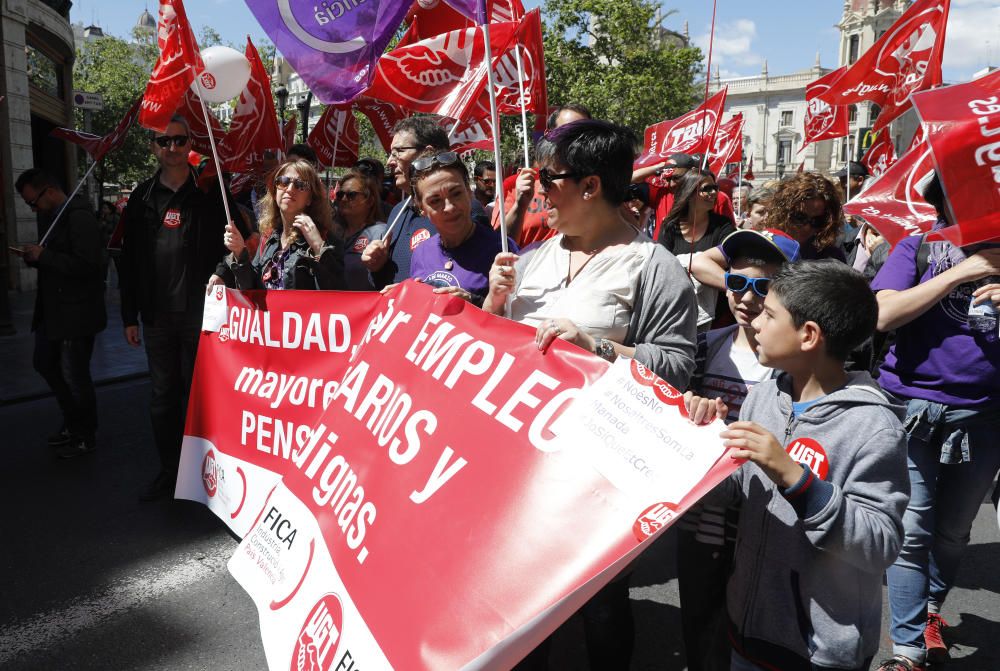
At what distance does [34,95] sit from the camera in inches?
600

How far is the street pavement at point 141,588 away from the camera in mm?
3092

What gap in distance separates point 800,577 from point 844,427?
1.30 feet

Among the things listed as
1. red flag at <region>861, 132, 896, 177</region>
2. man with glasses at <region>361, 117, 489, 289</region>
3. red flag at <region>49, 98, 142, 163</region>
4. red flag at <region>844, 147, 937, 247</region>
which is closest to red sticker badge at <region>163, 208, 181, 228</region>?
man with glasses at <region>361, 117, 489, 289</region>

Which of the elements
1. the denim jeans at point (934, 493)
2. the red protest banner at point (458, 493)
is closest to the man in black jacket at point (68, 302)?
the red protest banner at point (458, 493)

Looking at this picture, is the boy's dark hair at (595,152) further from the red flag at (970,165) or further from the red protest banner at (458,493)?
the red flag at (970,165)

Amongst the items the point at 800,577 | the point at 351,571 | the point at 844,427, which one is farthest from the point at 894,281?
the point at 351,571

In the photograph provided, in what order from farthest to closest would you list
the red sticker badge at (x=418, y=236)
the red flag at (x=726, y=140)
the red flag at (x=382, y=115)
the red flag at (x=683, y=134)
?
the red flag at (x=726, y=140), the red flag at (x=683, y=134), the red flag at (x=382, y=115), the red sticker badge at (x=418, y=236)

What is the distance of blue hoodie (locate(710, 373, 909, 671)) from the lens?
5.71 ft

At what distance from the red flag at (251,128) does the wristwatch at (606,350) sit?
398 cm

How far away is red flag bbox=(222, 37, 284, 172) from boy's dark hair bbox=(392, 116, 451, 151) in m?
1.40

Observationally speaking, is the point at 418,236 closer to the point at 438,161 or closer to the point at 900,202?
the point at 438,161

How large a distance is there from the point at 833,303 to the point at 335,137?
6648 mm

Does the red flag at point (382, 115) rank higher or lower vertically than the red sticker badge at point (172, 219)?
higher

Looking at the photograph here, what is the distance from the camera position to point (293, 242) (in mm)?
3797
